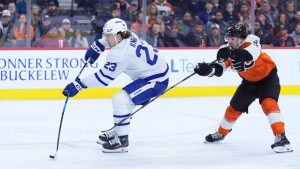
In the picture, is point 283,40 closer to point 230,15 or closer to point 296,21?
point 296,21

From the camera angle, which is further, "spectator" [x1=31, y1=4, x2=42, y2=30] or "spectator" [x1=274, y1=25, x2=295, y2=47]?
"spectator" [x1=274, y1=25, x2=295, y2=47]

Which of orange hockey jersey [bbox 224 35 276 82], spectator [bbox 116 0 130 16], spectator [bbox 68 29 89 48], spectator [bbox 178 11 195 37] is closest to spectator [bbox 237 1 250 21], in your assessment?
spectator [bbox 178 11 195 37]

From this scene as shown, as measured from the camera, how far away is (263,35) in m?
10.4

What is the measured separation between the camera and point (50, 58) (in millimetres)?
9273

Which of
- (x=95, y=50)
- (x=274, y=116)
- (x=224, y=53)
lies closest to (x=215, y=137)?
(x=274, y=116)

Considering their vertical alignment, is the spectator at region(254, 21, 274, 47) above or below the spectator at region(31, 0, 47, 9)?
below

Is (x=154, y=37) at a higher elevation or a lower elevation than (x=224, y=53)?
lower

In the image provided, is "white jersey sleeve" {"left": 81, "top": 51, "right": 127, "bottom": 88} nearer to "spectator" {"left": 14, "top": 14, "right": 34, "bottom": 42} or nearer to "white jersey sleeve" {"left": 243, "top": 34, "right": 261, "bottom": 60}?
"white jersey sleeve" {"left": 243, "top": 34, "right": 261, "bottom": 60}

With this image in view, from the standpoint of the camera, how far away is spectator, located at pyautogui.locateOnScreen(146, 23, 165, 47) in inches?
391

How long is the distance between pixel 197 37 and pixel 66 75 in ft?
6.31

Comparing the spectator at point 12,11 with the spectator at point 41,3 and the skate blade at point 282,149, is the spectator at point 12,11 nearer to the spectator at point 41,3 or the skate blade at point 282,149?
the spectator at point 41,3

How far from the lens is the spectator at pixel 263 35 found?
10289mm

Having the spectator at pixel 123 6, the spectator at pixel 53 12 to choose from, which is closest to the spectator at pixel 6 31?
the spectator at pixel 53 12

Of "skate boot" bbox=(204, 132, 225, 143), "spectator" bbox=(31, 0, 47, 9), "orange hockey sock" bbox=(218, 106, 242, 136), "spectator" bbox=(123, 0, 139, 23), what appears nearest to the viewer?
"orange hockey sock" bbox=(218, 106, 242, 136)
